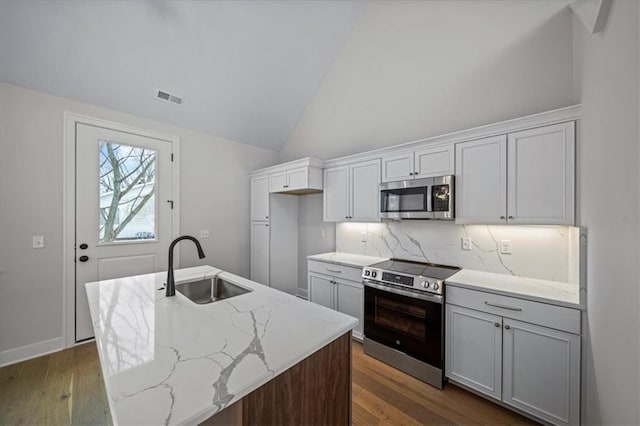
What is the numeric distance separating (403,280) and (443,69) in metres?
2.22

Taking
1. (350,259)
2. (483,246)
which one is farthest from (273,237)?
(483,246)

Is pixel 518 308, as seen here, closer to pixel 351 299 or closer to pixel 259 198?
pixel 351 299

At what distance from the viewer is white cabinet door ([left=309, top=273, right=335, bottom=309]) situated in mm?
3014

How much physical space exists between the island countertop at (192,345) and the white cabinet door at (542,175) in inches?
66.9

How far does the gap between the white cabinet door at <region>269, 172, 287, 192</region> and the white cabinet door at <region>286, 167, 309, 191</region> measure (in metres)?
0.09

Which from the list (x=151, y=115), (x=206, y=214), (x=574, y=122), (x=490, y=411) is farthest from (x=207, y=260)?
(x=574, y=122)

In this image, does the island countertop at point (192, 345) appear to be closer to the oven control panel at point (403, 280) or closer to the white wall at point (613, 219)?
the white wall at point (613, 219)

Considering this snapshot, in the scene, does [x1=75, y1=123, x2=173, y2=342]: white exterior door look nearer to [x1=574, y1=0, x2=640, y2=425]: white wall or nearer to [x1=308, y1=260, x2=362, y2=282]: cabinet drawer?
[x1=308, y1=260, x2=362, y2=282]: cabinet drawer

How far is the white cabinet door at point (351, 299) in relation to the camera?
2738 millimetres

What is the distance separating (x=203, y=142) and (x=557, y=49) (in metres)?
4.05

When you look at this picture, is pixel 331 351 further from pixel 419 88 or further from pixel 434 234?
pixel 419 88

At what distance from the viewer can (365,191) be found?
3.00 m

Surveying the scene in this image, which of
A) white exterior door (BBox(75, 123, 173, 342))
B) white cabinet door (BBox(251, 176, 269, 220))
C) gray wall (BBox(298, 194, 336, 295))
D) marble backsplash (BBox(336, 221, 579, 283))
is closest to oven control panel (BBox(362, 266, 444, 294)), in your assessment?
marble backsplash (BBox(336, 221, 579, 283))

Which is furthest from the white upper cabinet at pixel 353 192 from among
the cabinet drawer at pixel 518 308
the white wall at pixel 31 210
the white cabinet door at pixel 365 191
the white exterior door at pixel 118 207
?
the white wall at pixel 31 210
